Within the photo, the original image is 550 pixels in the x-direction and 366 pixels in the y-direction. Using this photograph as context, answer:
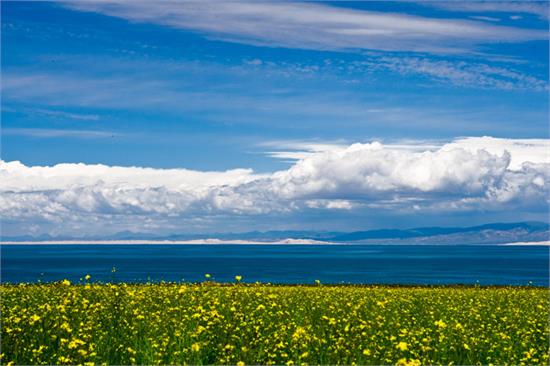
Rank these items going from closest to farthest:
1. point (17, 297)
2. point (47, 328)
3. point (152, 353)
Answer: point (152, 353) → point (47, 328) → point (17, 297)

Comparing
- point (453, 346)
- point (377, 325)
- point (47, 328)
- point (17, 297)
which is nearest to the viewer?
point (453, 346)

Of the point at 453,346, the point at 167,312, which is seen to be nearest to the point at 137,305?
the point at 167,312

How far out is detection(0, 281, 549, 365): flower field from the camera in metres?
15.4

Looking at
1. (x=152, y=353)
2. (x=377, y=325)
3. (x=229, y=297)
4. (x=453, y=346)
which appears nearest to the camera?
(x=152, y=353)

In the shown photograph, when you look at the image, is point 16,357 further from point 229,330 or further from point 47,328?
point 229,330

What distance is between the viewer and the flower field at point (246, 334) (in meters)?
15.4

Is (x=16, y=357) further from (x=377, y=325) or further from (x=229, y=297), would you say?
(x=377, y=325)

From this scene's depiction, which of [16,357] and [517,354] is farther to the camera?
[517,354]

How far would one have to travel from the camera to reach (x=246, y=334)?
1745 cm

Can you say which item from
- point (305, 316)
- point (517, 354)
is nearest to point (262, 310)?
point (305, 316)

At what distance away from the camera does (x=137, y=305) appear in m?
21.6

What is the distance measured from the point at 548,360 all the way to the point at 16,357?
504 inches

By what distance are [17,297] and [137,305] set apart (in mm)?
6684

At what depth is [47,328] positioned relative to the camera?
17.6 m
